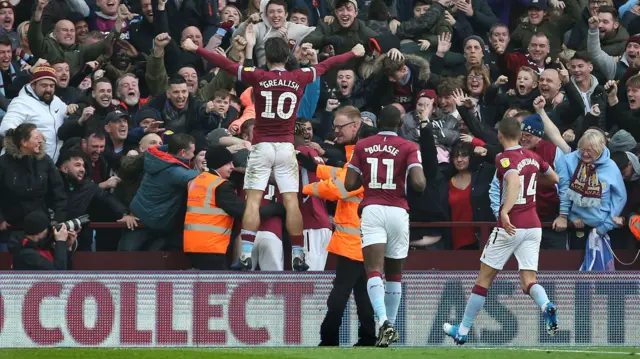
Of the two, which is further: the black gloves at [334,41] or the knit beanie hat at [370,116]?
the black gloves at [334,41]

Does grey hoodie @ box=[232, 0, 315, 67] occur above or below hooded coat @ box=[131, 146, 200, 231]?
above

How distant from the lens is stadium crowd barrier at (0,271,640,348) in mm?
14359

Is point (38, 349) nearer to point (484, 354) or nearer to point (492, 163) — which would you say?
point (484, 354)

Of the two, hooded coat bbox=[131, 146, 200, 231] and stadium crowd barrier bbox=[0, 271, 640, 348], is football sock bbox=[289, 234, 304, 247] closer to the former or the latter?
stadium crowd barrier bbox=[0, 271, 640, 348]

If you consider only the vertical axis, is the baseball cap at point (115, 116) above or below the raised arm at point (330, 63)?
below

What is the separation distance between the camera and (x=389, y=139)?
12.8 meters

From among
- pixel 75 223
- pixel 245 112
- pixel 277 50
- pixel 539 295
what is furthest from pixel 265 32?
pixel 539 295

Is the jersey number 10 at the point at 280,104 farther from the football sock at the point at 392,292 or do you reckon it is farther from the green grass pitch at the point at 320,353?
the green grass pitch at the point at 320,353

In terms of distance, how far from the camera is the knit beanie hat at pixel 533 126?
1481cm

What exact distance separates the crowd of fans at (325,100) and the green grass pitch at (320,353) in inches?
68.3

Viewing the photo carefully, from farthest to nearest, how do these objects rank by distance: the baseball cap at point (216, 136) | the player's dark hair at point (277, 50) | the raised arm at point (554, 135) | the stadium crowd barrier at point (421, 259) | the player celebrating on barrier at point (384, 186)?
the baseball cap at point (216, 136) < the raised arm at point (554, 135) < the stadium crowd barrier at point (421, 259) < the player's dark hair at point (277, 50) < the player celebrating on barrier at point (384, 186)

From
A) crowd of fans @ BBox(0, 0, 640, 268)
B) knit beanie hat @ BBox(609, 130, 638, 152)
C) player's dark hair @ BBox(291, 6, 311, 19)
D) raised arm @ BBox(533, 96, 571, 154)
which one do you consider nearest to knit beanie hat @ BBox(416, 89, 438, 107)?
crowd of fans @ BBox(0, 0, 640, 268)

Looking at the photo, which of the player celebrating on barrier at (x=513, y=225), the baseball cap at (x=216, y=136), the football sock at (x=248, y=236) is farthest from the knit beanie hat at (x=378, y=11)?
the player celebrating on barrier at (x=513, y=225)

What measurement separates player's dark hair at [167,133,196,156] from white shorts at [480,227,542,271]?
368 cm
